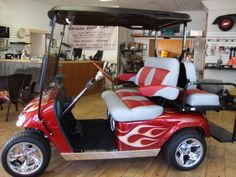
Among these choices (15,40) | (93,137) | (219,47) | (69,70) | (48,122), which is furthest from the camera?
(15,40)

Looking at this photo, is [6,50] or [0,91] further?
[6,50]

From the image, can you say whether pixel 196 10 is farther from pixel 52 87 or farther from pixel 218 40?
pixel 52 87

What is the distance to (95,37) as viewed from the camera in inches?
325

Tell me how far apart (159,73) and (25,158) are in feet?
5.90

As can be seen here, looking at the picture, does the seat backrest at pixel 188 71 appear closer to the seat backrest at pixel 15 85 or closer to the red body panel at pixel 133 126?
the red body panel at pixel 133 126

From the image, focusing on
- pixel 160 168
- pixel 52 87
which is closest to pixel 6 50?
pixel 52 87

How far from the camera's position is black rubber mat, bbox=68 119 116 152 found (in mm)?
2383

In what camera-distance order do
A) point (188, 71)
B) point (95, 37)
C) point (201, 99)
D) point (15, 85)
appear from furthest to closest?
point (95, 37)
point (15, 85)
point (188, 71)
point (201, 99)

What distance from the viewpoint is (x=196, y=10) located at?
8.09 m

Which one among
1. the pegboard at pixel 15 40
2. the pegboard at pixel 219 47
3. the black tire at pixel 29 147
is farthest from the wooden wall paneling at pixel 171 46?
the black tire at pixel 29 147

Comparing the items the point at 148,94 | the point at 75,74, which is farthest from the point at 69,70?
the point at 148,94

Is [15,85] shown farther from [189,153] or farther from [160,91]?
[189,153]

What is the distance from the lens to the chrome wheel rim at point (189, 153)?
8.16 ft

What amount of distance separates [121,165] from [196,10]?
281 inches
